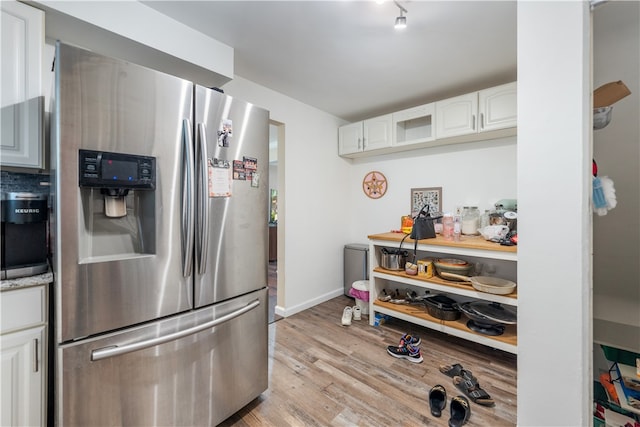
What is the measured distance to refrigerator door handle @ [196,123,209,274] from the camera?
1281 mm

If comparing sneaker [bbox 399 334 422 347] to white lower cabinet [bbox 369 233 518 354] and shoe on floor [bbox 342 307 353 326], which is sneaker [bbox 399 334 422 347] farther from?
shoe on floor [bbox 342 307 353 326]

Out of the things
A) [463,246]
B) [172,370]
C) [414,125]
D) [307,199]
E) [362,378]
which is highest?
[414,125]

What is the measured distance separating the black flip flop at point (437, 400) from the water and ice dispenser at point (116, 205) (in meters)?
1.78

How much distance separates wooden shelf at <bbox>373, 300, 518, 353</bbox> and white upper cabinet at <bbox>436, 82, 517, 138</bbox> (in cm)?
173

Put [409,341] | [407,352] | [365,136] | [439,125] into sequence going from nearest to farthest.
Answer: [407,352]
[409,341]
[439,125]
[365,136]

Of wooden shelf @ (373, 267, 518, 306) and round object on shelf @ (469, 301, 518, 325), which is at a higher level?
wooden shelf @ (373, 267, 518, 306)

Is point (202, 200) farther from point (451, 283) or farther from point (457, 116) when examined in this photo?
point (457, 116)

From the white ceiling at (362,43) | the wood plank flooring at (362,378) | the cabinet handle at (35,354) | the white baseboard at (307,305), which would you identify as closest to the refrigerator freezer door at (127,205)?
the cabinet handle at (35,354)

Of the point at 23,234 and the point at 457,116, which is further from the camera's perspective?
the point at 457,116

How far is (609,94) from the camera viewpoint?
1337 millimetres

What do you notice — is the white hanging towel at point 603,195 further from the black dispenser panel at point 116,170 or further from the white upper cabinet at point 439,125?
the black dispenser panel at point 116,170

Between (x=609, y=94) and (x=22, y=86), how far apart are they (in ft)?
9.41

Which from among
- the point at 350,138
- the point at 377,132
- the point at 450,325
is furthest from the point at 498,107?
the point at 450,325

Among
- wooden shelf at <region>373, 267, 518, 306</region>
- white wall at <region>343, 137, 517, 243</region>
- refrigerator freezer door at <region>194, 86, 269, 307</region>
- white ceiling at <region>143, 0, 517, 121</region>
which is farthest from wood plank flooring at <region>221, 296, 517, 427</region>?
white ceiling at <region>143, 0, 517, 121</region>
